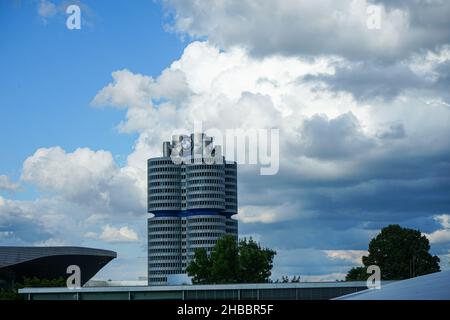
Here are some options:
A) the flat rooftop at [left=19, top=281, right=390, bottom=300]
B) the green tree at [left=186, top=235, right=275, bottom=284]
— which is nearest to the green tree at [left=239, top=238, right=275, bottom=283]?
the green tree at [left=186, top=235, right=275, bottom=284]

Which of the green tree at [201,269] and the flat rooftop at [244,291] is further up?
the green tree at [201,269]

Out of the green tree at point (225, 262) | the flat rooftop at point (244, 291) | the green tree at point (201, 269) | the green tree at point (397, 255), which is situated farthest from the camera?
the green tree at point (201, 269)

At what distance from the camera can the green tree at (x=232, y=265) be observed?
558 feet

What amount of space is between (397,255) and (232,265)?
118 feet

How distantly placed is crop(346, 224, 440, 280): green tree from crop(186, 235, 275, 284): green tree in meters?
21.4

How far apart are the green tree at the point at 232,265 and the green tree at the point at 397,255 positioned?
21.4 meters

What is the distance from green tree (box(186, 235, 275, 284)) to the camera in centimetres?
17000

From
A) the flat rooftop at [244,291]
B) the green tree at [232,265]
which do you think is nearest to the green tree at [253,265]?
the green tree at [232,265]

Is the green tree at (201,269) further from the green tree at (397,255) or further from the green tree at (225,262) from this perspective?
the green tree at (397,255)
